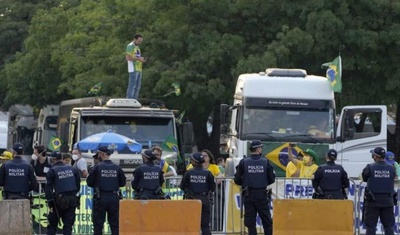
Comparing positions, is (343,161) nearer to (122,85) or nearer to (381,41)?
(381,41)

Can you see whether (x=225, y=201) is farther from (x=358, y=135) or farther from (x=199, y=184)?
(x=358, y=135)

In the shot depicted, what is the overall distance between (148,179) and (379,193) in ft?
13.0

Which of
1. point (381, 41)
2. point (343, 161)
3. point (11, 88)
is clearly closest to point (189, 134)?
point (343, 161)

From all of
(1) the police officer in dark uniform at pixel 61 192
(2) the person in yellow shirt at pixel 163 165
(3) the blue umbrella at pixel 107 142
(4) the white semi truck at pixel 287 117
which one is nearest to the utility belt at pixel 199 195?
(2) the person in yellow shirt at pixel 163 165

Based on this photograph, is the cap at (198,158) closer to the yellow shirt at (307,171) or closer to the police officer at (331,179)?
the police officer at (331,179)

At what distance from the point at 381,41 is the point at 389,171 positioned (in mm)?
13996

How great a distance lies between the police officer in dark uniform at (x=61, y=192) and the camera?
17750 mm

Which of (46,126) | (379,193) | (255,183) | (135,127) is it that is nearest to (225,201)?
(255,183)

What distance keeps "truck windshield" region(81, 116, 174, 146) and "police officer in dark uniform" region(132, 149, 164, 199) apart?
15.2 ft

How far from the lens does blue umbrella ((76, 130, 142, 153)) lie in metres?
21.1

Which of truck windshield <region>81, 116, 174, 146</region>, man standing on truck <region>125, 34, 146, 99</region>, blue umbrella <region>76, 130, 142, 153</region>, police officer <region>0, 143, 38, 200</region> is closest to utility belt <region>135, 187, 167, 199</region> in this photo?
police officer <region>0, 143, 38, 200</region>

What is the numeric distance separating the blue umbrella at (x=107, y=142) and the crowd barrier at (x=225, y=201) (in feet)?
5.05

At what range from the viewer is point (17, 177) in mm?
17734

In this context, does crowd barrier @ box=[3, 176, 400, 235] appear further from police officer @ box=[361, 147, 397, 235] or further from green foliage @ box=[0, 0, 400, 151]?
green foliage @ box=[0, 0, 400, 151]
